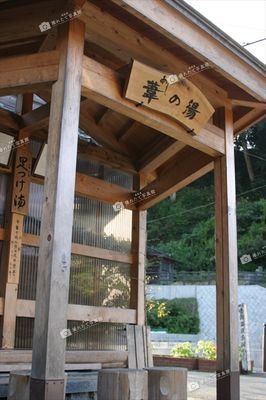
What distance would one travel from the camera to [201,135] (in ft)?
14.3

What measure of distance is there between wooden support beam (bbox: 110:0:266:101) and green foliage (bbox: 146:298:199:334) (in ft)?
42.8

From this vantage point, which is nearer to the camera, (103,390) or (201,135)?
(103,390)

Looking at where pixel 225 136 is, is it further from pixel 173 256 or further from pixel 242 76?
pixel 173 256

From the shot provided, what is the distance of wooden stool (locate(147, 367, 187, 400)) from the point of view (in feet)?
10.7

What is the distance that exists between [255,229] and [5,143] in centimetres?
→ 1679

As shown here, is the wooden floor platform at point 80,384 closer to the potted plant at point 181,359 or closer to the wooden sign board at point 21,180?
the wooden sign board at point 21,180

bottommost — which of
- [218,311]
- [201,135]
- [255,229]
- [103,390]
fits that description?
[103,390]

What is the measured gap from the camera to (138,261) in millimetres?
5926

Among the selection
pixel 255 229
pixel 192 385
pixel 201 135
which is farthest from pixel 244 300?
pixel 201 135

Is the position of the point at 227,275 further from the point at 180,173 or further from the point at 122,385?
the point at 122,385

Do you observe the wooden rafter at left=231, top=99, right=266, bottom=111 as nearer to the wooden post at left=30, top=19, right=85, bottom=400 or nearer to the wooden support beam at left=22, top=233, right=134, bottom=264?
the wooden post at left=30, top=19, right=85, bottom=400

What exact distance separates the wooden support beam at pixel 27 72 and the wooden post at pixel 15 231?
1549 millimetres

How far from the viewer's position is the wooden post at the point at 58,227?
111 inches

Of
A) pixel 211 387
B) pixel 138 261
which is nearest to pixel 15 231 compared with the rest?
pixel 138 261
